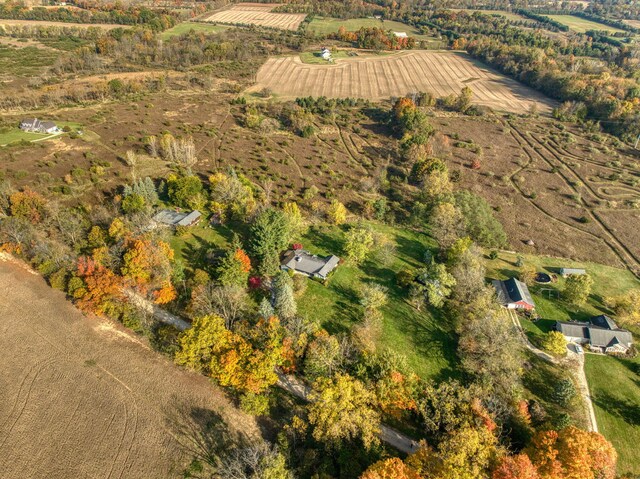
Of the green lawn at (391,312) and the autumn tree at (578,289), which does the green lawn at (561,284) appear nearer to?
the autumn tree at (578,289)

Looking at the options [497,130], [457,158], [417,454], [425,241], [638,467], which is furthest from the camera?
[497,130]

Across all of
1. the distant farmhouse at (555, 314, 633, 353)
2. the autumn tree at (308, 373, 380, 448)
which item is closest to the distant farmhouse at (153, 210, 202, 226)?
the autumn tree at (308, 373, 380, 448)

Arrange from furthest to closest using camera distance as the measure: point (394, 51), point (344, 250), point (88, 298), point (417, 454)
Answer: point (394, 51), point (344, 250), point (88, 298), point (417, 454)

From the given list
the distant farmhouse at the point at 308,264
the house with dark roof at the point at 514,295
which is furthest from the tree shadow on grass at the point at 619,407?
the distant farmhouse at the point at 308,264

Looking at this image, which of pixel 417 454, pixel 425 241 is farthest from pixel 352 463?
pixel 425 241

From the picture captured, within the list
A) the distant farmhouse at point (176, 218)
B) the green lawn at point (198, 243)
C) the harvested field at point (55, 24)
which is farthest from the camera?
the harvested field at point (55, 24)

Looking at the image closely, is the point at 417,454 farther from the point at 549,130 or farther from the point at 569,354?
A: the point at 549,130

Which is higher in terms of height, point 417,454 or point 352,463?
point 417,454

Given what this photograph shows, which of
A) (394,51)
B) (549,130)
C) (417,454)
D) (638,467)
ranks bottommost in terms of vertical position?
(638,467)
